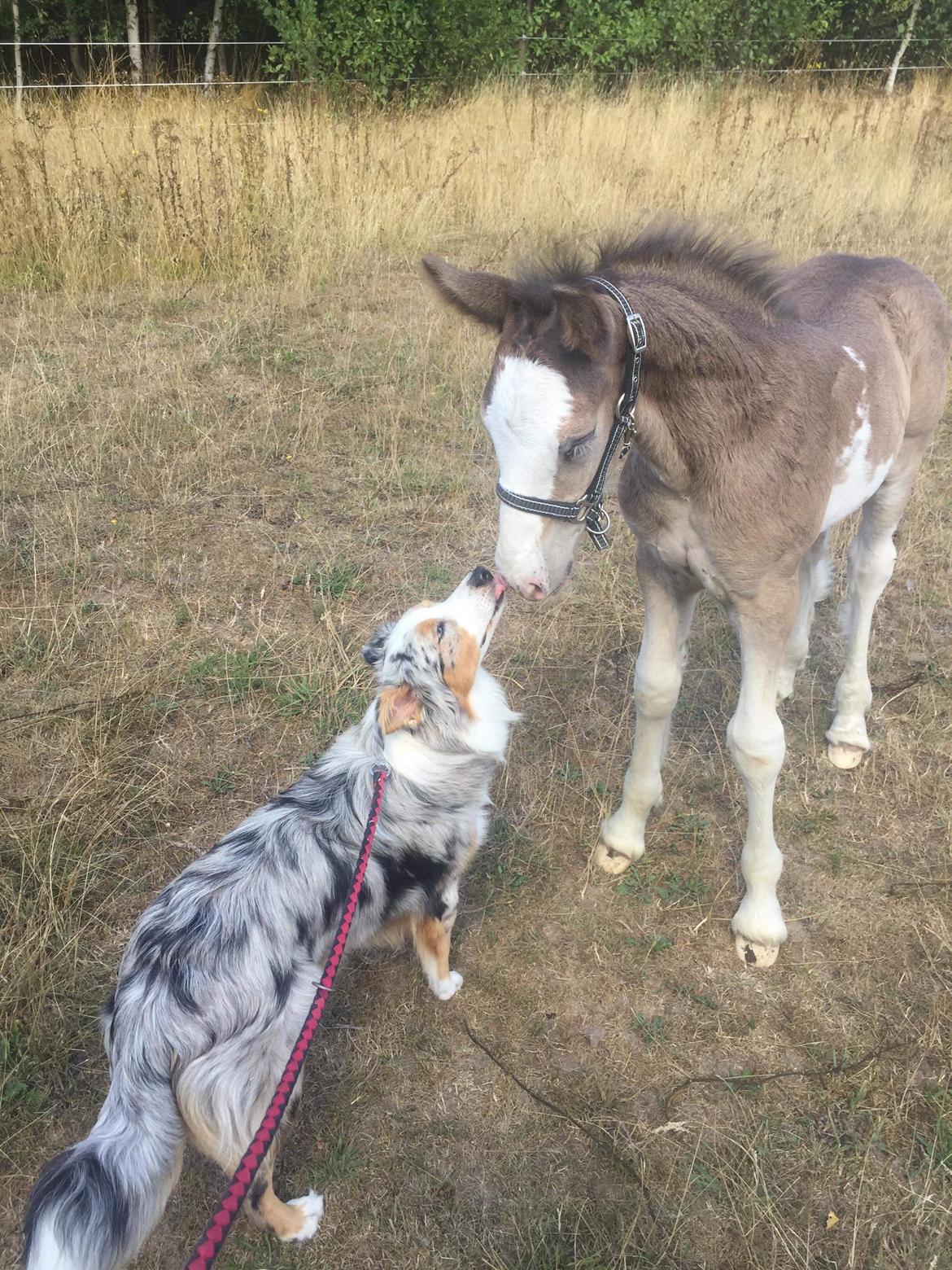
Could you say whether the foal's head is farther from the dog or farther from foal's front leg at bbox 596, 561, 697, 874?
foal's front leg at bbox 596, 561, 697, 874

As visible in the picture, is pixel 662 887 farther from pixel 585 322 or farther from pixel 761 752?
pixel 585 322

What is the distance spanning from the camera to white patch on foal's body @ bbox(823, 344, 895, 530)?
109 inches

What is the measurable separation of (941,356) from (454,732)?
8.57ft

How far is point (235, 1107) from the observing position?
1.92m

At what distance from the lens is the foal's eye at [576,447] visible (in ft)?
6.86

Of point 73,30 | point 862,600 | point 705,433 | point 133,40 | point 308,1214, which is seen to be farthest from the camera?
point 73,30

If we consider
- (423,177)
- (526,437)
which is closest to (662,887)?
(526,437)

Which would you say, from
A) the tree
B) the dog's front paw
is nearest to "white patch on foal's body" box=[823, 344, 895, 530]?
the dog's front paw

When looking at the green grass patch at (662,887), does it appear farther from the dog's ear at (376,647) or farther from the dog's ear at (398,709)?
the dog's ear at (376,647)

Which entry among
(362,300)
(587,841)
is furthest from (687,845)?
(362,300)

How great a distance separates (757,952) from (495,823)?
1023 millimetres

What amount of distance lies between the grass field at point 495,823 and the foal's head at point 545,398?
1419 millimetres

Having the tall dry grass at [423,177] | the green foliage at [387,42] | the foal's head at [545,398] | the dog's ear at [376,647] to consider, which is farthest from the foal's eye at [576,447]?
the green foliage at [387,42]

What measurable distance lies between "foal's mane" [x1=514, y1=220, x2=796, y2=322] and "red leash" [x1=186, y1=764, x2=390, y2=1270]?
1.59m
